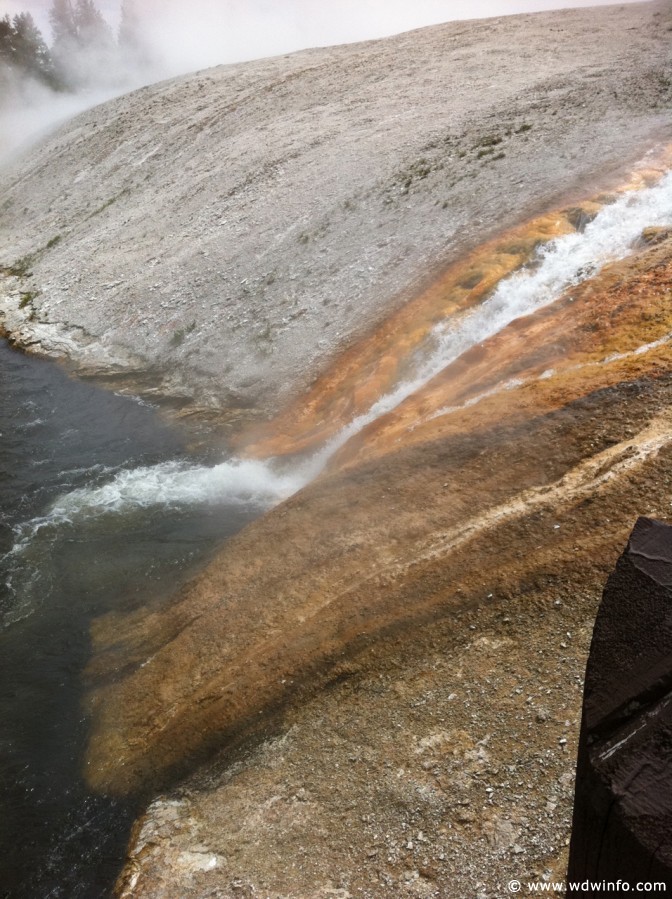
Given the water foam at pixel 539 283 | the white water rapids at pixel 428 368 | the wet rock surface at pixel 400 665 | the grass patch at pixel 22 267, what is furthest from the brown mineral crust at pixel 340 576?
the grass patch at pixel 22 267

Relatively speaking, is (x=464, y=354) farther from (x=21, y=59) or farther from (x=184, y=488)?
(x=21, y=59)

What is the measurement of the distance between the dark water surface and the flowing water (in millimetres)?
20

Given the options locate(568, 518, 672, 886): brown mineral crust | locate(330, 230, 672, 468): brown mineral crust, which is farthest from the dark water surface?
locate(568, 518, 672, 886): brown mineral crust

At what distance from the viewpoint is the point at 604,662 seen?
175cm

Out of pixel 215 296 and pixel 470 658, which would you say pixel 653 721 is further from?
pixel 215 296

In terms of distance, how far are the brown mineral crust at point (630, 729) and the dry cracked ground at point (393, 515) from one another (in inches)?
161

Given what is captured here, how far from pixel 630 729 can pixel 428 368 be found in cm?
1153

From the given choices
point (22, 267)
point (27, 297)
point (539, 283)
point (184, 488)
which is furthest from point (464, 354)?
point (22, 267)

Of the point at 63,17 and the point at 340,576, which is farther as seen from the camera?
the point at 63,17

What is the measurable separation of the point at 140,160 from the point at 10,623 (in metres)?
25.0

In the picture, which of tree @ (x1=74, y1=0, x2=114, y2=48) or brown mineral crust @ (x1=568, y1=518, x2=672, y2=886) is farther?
tree @ (x1=74, y1=0, x2=114, y2=48)

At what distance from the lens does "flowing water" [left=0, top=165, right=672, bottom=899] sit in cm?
698

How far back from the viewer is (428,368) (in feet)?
42.3

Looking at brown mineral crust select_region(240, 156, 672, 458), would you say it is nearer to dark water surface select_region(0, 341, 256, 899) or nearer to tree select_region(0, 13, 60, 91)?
dark water surface select_region(0, 341, 256, 899)
